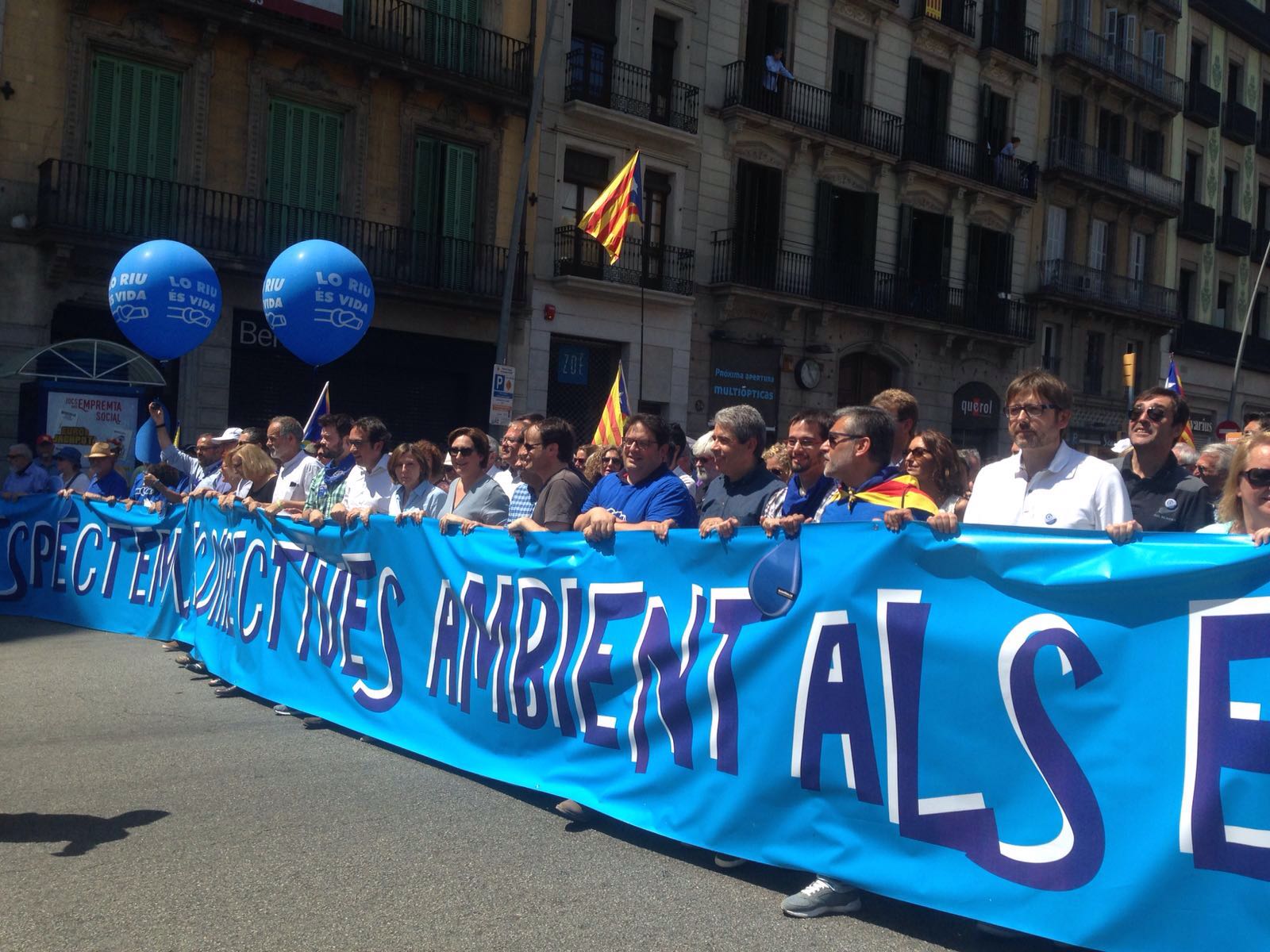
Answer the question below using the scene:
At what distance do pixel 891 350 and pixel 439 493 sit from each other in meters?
19.5

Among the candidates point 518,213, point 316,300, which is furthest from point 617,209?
point 316,300

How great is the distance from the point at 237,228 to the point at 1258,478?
608 inches

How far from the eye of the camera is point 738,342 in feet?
74.2

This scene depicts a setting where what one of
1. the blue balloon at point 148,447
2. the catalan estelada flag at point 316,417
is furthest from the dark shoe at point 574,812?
the blue balloon at point 148,447

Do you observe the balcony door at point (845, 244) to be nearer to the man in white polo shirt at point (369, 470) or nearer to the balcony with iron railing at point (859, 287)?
the balcony with iron railing at point (859, 287)

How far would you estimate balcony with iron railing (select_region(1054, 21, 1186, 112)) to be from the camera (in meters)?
28.2

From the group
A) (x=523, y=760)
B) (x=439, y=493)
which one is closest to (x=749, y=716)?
(x=523, y=760)

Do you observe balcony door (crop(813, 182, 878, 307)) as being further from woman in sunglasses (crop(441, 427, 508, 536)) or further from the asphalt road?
the asphalt road

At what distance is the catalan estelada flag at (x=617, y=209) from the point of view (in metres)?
14.7

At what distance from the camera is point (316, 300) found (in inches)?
368

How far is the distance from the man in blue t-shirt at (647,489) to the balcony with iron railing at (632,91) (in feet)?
51.1

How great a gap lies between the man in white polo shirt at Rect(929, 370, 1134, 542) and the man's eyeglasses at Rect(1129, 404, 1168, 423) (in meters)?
0.88

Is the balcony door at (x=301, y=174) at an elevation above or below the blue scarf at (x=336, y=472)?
above

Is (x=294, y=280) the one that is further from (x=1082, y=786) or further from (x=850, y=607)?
(x=1082, y=786)
